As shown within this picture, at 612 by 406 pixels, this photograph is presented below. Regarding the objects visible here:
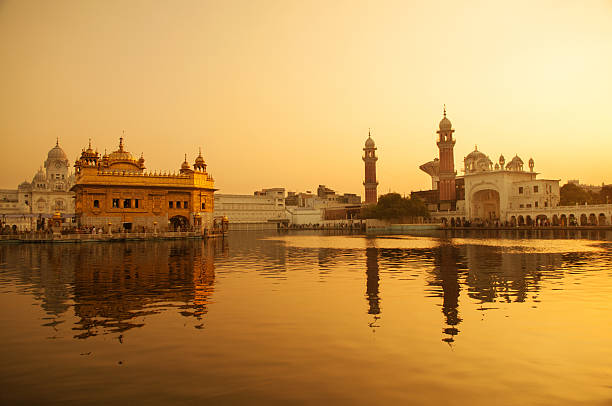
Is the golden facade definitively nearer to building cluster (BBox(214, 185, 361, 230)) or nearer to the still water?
the still water

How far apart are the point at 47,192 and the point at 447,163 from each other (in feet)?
259

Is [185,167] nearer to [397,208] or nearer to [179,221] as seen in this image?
[179,221]

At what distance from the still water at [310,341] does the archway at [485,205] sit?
71061 millimetres

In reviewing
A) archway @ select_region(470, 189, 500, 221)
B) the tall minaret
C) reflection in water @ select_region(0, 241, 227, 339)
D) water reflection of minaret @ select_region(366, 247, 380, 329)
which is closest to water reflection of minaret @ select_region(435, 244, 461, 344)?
water reflection of minaret @ select_region(366, 247, 380, 329)

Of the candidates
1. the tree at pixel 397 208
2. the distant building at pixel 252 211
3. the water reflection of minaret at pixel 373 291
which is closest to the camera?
the water reflection of minaret at pixel 373 291

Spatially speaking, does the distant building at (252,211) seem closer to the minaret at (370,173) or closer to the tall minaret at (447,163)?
the minaret at (370,173)

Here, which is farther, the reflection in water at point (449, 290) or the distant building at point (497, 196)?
the distant building at point (497, 196)

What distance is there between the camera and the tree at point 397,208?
266 feet

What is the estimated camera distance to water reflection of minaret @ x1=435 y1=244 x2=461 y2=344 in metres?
8.28

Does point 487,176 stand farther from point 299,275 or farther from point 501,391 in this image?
point 501,391

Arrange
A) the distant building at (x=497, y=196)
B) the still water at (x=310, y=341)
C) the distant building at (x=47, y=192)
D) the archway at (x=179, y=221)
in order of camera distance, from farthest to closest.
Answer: the distant building at (x=47, y=192), the distant building at (x=497, y=196), the archway at (x=179, y=221), the still water at (x=310, y=341)

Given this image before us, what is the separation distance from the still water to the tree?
6654cm

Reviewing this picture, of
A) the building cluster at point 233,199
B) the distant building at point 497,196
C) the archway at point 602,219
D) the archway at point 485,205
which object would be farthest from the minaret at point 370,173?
the archway at point 602,219

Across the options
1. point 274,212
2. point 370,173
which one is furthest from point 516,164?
point 274,212
